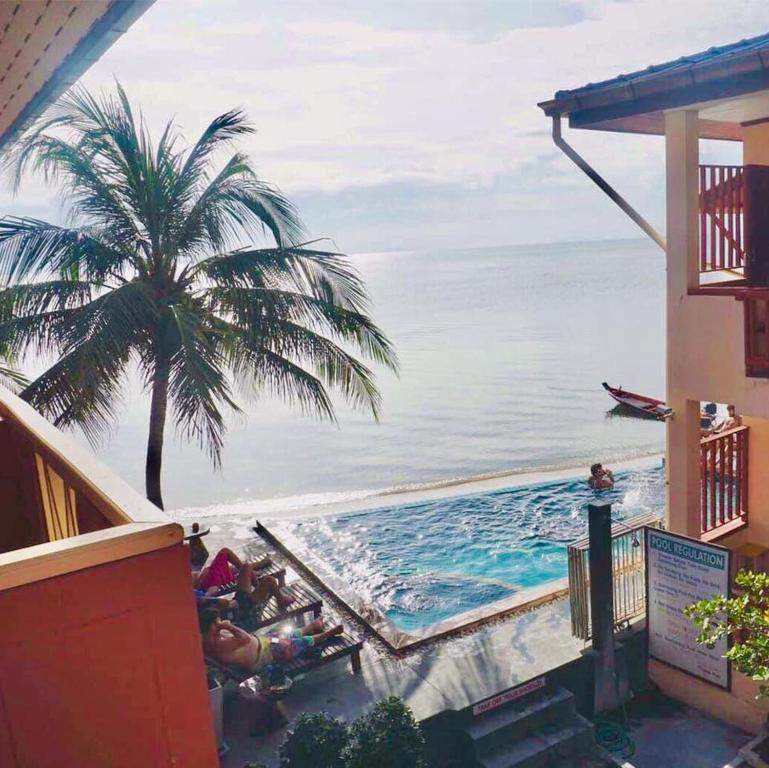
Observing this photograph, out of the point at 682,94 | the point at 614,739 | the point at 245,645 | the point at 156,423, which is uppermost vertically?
the point at 682,94

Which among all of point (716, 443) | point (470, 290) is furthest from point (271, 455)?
point (470, 290)

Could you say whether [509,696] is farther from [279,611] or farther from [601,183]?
[601,183]

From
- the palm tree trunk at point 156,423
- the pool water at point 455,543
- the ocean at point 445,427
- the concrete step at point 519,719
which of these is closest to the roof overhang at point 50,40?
the concrete step at point 519,719

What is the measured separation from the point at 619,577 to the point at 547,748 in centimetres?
207

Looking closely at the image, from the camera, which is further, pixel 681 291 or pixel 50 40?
pixel 681 291

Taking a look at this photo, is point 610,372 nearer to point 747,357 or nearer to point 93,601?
point 747,357

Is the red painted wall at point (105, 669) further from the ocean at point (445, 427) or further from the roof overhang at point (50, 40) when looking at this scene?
the ocean at point (445, 427)

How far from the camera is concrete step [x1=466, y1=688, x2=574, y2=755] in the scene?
750cm

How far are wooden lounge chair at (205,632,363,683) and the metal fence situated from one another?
2416 millimetres

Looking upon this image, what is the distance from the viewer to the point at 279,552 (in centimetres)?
1221

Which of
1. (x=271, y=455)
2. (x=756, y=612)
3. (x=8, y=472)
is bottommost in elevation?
(x=271, y=455)

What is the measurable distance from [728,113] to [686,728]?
6275 millimetres

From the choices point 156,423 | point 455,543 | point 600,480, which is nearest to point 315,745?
point 156,423

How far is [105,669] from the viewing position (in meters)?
2.22
